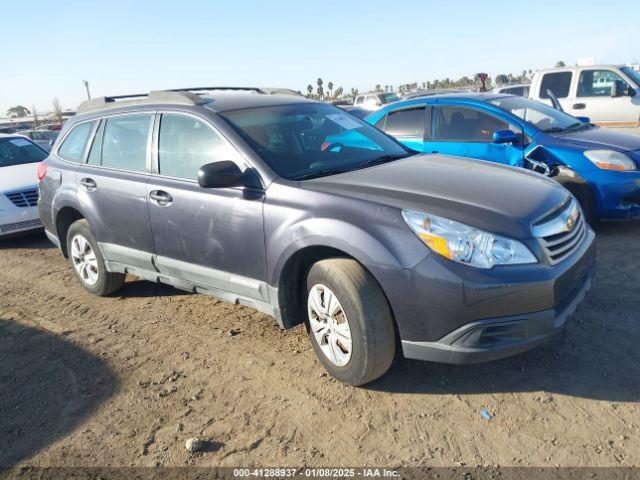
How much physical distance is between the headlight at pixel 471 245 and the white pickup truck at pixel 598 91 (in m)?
8.78

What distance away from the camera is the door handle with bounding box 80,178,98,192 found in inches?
184

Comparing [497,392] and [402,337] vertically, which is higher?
[402,337]

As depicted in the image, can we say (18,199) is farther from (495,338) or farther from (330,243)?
(495,338)

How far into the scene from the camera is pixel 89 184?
4.73 m

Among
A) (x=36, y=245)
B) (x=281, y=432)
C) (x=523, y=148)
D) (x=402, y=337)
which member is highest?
(x=523, y=148)

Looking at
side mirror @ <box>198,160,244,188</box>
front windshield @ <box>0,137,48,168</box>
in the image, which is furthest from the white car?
side mirror @ <box>198,160,244,188</box>

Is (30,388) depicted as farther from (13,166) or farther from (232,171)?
(13,166)

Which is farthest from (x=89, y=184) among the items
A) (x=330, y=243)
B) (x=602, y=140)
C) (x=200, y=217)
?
(x=602, y=140)

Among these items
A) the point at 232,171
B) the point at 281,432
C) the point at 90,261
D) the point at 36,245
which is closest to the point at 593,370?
the point at 281,432

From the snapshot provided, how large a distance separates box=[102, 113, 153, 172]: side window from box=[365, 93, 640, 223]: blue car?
357cm

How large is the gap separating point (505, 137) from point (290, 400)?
396 cm

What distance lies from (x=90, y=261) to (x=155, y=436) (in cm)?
267

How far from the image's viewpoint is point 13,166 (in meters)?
8.23

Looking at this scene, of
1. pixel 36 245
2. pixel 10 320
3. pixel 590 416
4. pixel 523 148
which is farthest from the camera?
pixel 36 245
